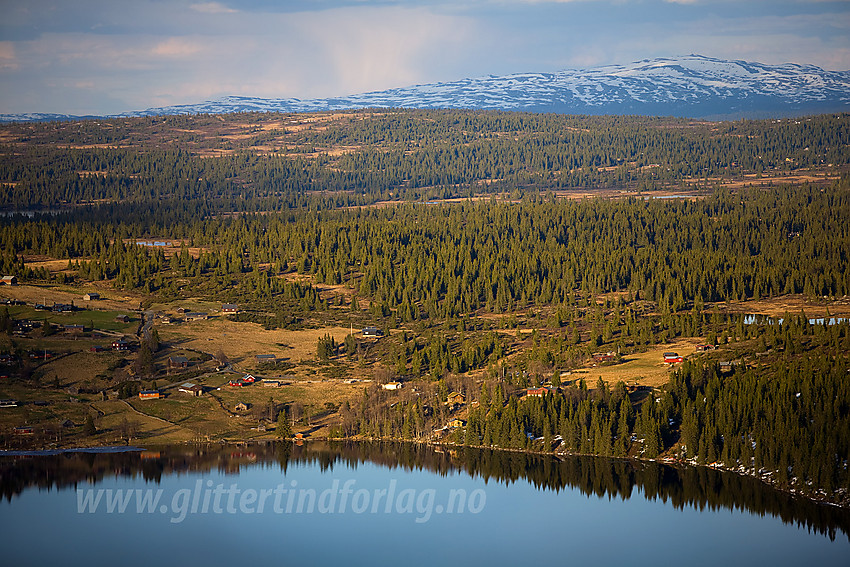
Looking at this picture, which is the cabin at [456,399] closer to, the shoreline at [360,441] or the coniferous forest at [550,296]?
the coniferous forest at [550,296]

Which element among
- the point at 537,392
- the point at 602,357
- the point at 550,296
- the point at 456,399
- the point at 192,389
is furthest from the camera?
the point at 550,296

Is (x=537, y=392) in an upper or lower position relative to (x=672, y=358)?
lower

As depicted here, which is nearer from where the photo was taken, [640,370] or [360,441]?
[360,441]

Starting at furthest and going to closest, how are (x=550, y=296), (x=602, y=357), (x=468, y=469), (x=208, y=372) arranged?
(x=550, y=296) < (x=602, y=357) < (x=208, y=372) < (x=468, y=469)

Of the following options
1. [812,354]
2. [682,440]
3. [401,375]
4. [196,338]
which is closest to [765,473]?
[682,440]

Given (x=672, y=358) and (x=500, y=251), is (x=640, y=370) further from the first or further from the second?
(x=500, y=251)

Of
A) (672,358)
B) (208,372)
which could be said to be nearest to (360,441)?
(208,372)
